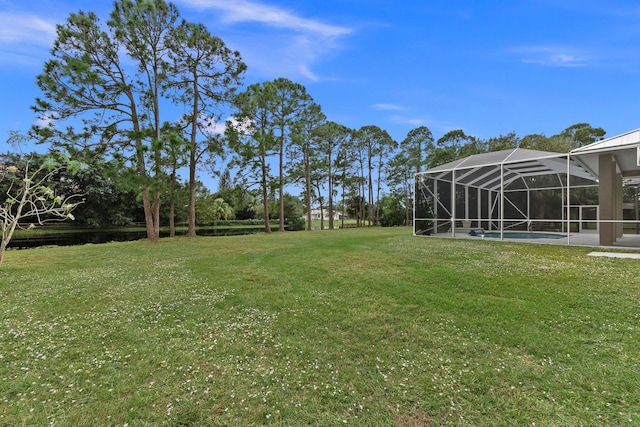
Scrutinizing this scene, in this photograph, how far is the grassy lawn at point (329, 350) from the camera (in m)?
2.15

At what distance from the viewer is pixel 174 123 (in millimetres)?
15477

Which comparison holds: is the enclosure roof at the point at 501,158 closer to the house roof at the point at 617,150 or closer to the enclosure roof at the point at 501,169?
the enclosure roof at the point at 501,169

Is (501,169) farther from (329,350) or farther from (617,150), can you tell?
(329,350)

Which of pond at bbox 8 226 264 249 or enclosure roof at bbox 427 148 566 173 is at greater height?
enclosure roof at bbox 427 148 566 173

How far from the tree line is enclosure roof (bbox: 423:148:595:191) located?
35.6ft

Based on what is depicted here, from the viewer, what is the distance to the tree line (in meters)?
12.4

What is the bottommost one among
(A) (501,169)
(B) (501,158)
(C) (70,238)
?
(C) (70,238)

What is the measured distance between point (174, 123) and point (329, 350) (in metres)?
16.2

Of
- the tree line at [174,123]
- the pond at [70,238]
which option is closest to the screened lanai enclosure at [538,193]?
the tree line at [174,123]

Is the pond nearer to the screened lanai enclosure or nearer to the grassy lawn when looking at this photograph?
the grassy lawn

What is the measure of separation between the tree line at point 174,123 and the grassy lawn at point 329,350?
9.59 m

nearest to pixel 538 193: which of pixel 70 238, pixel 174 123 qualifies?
pixel 174 123

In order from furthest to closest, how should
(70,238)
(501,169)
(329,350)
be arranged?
(70,238), (501,169), (329,350)

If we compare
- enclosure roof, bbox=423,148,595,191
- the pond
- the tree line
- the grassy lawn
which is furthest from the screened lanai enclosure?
the pond
